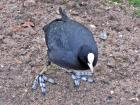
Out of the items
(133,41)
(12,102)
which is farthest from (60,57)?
(133,41)

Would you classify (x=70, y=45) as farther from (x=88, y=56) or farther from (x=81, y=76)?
(x=81, y=76)

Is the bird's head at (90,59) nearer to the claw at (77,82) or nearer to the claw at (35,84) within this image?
the claw at (77,82)

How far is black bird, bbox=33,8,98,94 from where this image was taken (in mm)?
5668

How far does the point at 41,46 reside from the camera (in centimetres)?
675

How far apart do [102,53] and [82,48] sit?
41.0 inches

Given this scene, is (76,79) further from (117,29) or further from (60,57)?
(117,29)

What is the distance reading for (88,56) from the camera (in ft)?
18.3

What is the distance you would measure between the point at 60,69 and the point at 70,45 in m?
0.82

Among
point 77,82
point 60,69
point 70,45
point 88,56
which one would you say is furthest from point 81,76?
point 88,56

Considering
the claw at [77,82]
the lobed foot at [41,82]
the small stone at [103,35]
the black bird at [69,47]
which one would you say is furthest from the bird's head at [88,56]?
the small stone at [103,35]

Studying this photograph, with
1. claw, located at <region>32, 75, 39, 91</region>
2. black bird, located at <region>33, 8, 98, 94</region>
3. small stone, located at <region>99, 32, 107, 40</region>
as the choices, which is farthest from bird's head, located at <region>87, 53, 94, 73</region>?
small stone, located at <region>99, 32, 107, 40</region>

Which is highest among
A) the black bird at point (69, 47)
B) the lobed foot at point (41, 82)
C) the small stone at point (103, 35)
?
the black bird at point (69, 47)

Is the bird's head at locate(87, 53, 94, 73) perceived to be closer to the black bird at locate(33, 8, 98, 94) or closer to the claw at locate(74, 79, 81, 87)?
the black bird at locate(33, 8, 98, 94)

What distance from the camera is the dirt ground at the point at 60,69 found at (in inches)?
241
